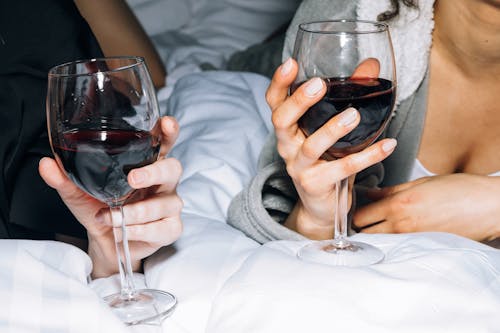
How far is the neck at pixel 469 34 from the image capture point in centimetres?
127

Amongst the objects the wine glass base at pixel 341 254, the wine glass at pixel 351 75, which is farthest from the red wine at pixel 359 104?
the wine glass base at pixel 341 254

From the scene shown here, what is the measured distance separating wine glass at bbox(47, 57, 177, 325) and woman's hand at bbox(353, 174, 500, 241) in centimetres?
53

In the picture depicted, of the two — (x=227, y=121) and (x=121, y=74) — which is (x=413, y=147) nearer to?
(x=227, y=121)

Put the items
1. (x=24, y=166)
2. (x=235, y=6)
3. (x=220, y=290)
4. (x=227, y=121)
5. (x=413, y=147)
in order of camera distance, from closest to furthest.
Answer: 1. (x=220, y=290)
2. (x=24, y=166)
3. (x=413, y=147)
4. (x=227, y=121)
5. (x=235, y=6)

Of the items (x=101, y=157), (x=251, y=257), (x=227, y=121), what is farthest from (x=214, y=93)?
(x=101, y=157)

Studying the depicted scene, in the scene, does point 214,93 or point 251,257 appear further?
point 214,93

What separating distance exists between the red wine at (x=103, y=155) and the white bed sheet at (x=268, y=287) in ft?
0.41

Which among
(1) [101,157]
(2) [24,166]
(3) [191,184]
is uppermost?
(1) [101,157]

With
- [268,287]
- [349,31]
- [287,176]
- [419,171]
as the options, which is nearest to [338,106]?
[349,31]

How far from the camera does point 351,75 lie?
91 cm

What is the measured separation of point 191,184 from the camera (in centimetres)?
135

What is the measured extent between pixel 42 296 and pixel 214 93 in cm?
105

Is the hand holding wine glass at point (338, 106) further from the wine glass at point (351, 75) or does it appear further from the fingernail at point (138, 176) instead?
the fingernail at point (138, 176)

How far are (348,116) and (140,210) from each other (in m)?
0.32
